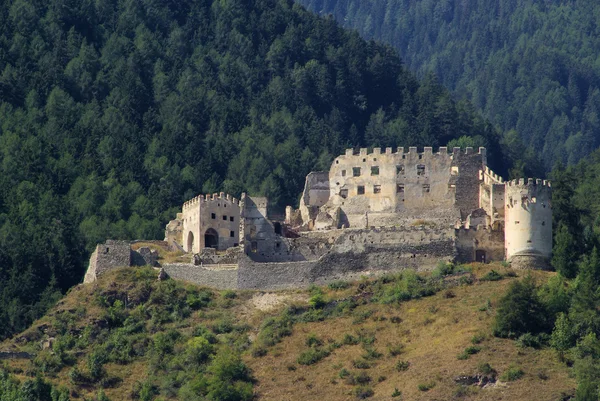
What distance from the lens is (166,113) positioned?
137000 millimetres

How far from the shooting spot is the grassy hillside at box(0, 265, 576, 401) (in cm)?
7619

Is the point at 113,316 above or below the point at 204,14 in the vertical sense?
below

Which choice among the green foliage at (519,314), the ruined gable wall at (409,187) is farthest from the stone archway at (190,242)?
the green foliage at (519,314)

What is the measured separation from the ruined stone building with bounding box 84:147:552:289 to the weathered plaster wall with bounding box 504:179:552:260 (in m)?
0.05

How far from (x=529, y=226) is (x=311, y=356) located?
12.3 m

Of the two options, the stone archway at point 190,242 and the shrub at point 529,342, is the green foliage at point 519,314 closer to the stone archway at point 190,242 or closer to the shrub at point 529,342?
the shrub at point 529,342

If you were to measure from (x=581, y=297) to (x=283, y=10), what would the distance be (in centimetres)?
8019

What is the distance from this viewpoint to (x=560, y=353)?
76.6 m

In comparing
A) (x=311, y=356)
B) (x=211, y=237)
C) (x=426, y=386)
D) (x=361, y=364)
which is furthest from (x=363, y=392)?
(x=211, y=237)

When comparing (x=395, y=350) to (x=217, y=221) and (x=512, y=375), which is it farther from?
(x=217, y=221)

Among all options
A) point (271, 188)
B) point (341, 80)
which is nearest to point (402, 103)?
point (341, 80)

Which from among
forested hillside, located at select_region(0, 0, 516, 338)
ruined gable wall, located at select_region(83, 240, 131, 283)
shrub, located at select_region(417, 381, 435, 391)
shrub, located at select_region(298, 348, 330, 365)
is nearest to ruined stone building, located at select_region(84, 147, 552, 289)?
ruined gable wall, located at select_region(83, 240, 131, 283)

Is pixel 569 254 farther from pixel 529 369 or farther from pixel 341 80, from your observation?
pixel 341 80

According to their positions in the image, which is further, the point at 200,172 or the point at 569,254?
the point at 200,172
